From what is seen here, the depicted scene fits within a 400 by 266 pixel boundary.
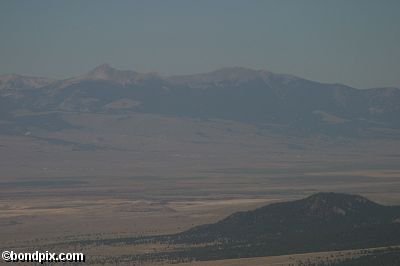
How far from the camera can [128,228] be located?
148 metres

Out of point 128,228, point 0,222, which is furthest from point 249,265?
point 0,222

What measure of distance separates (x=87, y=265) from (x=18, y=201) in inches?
3806

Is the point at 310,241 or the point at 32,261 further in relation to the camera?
the point at 310,241

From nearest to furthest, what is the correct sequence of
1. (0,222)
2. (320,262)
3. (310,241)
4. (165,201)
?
(320,262) < (310,241) < (0,222) < (165,201)

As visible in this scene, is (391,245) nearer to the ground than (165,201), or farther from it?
nearer to the ground

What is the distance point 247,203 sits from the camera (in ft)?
574

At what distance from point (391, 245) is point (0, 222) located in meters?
72.1

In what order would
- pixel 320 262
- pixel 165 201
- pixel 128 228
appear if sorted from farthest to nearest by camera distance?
pixel 165 201 → pixel 128 228 → pixel 320 262

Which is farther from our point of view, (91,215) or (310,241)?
(91,215)

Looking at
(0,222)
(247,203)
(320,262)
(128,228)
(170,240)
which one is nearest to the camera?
(320,262)

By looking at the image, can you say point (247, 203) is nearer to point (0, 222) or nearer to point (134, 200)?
point (134, 200)

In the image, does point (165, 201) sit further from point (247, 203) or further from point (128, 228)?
point (128, 228)

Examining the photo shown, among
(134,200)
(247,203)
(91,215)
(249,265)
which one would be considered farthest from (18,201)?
(249,265)

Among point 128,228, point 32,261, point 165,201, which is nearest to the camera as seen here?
point 32,261
